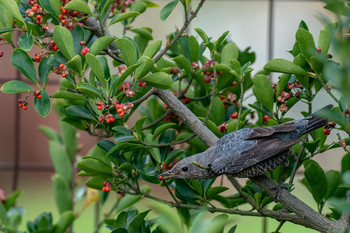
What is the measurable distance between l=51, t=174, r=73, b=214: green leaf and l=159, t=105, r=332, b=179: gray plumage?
0.69 metres

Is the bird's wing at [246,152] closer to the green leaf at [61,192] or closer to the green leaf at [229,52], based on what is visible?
the green leaf at [229,52]


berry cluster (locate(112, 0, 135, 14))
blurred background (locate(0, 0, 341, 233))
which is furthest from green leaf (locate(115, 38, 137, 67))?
blurred background (locate(0, 0, 341, 233))

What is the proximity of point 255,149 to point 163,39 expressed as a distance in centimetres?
166

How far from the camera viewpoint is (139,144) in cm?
139

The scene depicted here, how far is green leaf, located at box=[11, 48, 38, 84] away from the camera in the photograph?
1.34m

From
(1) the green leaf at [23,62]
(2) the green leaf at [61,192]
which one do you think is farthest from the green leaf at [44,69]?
Result: (2) the green leaf at [61,192]

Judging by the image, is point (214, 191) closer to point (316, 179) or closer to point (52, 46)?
point (316, 179)

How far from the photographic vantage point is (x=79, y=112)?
1446 millimetres

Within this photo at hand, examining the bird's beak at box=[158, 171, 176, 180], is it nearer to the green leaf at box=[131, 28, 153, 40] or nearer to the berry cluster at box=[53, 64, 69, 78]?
the berry cluster at box=[53, 64, 69, 78]

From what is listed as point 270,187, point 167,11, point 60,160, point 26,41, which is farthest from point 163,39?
point 270,187

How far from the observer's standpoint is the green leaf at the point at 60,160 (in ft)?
6.55

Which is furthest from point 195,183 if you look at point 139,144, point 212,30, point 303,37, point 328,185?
point 212,30

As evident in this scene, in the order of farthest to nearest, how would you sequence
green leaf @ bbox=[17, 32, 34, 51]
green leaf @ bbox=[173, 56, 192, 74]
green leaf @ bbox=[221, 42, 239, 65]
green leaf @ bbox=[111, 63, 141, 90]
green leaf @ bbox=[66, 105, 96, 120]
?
green leaf @ bbox=[221, 42, 239, 65]
green leaf @ bbox=[173, 56, 192, 74]
green leaf @ bbox=[66, 105, 96, 120]
green leaf @ bbox=[17, 32, 34, 51]
green leaf @ bbox=[111, 63, 141, 90]

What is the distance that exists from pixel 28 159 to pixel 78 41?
1.65 meters
